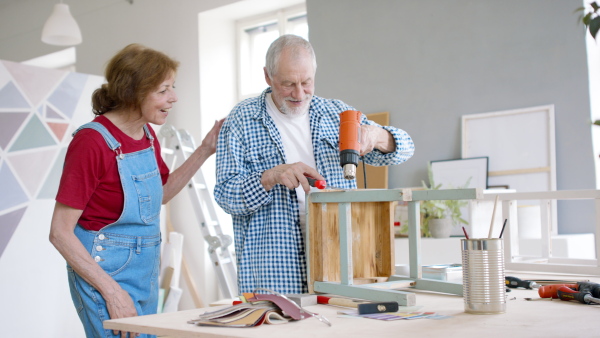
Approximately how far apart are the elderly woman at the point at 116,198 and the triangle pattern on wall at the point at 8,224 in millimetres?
2398

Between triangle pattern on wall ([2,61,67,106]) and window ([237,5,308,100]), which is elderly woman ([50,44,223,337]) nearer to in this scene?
triangle pattern on wall ([2,61,67,106])

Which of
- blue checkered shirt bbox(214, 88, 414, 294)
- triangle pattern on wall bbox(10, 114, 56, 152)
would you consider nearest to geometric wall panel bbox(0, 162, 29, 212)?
triangle pattern on wall bbox(10, 114, 56, 152)

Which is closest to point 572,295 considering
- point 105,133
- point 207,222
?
point 105,133

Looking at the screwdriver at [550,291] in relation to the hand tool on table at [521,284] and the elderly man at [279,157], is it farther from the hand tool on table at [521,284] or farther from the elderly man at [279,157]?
the elderly man at [279,157]

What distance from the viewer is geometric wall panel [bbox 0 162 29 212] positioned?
4148mm

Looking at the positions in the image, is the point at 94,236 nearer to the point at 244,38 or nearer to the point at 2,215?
the point at 2,215

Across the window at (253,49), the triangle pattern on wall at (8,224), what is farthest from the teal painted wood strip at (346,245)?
the window at (253,49)

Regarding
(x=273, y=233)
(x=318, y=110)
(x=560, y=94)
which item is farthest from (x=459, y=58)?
(x=273, y=233)

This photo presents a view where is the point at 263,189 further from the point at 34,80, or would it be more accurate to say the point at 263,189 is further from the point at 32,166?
the point at 34,80

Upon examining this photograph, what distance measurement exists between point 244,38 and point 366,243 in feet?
18.0

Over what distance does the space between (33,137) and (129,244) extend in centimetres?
273

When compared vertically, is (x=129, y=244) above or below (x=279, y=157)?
below

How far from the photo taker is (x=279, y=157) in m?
2.13

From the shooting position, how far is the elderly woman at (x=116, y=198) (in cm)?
191
